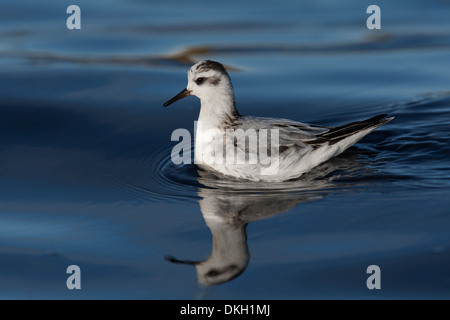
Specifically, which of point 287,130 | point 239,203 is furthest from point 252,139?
point 239,203

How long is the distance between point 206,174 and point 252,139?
0.66m

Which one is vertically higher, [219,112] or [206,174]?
[219,112]

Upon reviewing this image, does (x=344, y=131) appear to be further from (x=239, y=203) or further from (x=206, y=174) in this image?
(x=239, y=203)

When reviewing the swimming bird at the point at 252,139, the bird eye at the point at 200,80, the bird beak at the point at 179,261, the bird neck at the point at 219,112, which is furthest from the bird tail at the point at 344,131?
the bird beak at the point at 179,261

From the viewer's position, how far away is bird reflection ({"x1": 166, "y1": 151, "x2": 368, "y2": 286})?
20.0 ft

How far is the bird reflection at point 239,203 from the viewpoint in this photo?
6.10 m

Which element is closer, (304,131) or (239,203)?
(239,203)

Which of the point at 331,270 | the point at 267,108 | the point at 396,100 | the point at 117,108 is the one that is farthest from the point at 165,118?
the point at 331,270

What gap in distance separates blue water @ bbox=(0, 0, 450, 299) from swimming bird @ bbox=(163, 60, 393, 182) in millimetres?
246

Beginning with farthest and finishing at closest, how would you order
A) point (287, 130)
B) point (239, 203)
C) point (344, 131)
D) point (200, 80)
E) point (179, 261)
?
point (200, 80), point (344, 131), point (287, 130), point (239, 203), point (179, 261)

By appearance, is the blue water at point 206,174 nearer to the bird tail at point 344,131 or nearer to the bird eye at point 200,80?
the bird tail at point 344,131

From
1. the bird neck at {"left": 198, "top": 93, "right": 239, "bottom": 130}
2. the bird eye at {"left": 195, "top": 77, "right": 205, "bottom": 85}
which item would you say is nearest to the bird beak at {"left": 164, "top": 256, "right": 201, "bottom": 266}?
the bird neck at {"left": 198, "top": 93, "right": 239, "bottom": 130}

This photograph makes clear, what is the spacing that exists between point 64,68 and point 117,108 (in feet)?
7.58

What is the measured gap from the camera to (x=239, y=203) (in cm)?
723
